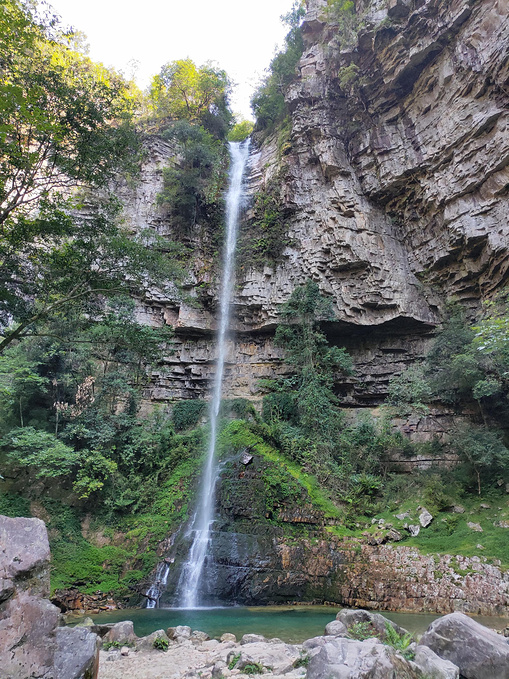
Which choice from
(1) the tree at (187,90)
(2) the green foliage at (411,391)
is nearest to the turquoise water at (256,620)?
(2) the green foliage at (411,391)

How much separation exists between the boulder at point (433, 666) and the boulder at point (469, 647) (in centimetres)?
43

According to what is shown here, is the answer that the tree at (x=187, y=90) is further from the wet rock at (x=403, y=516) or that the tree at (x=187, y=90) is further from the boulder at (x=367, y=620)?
the boulder at (x=367, y=620)

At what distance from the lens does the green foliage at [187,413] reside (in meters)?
16.4

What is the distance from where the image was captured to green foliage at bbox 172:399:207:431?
16.4 meters

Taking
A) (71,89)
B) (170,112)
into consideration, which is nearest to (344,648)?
(71,89)

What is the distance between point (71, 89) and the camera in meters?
8.01

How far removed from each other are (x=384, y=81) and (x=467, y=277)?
9.11m

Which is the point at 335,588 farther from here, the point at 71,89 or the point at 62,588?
the point at 71,89

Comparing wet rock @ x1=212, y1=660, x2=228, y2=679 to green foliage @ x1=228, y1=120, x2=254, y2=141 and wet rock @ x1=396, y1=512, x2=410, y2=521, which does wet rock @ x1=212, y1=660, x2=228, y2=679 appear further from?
green foliage @ x1=228, y1=120, x2=254, y2=141

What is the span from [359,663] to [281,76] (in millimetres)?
25249

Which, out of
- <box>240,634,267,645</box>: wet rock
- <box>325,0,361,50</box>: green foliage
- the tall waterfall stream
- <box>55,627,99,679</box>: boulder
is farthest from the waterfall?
<box>325,0,361,50</box>: green foliage

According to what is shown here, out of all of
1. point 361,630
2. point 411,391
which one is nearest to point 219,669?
point 361,630

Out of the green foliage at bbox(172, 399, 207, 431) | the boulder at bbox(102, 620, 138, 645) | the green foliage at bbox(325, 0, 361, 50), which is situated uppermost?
the green foliage at bbox(325, 0, 361, 50)

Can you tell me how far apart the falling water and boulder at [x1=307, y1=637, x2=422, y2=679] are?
6.61 meters
